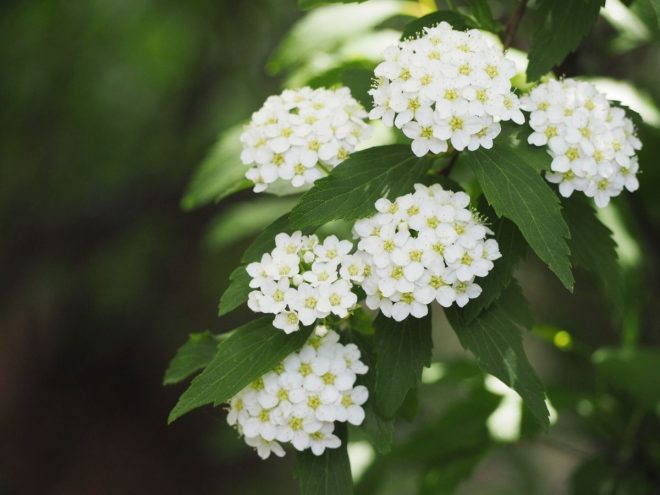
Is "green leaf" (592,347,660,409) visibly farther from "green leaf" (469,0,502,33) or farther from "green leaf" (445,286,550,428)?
"green leaf" (469,0,502,33)

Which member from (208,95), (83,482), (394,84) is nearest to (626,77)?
(394,84)

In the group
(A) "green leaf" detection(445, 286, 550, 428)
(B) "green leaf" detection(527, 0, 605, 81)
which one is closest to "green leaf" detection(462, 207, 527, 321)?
(A) "green leaf" detection(445, 286, 550, 428)

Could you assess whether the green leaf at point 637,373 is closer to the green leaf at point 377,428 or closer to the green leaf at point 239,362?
the green leaf at point 377,428

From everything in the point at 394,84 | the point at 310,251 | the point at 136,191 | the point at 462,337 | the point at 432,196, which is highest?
the point at 394,84

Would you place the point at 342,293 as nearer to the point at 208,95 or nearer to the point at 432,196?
the point at 432,196

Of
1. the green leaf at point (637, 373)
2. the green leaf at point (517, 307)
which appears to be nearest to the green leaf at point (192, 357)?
the green leaf at point (517, 307)

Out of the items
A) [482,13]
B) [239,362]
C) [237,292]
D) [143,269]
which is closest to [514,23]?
[482,13]
